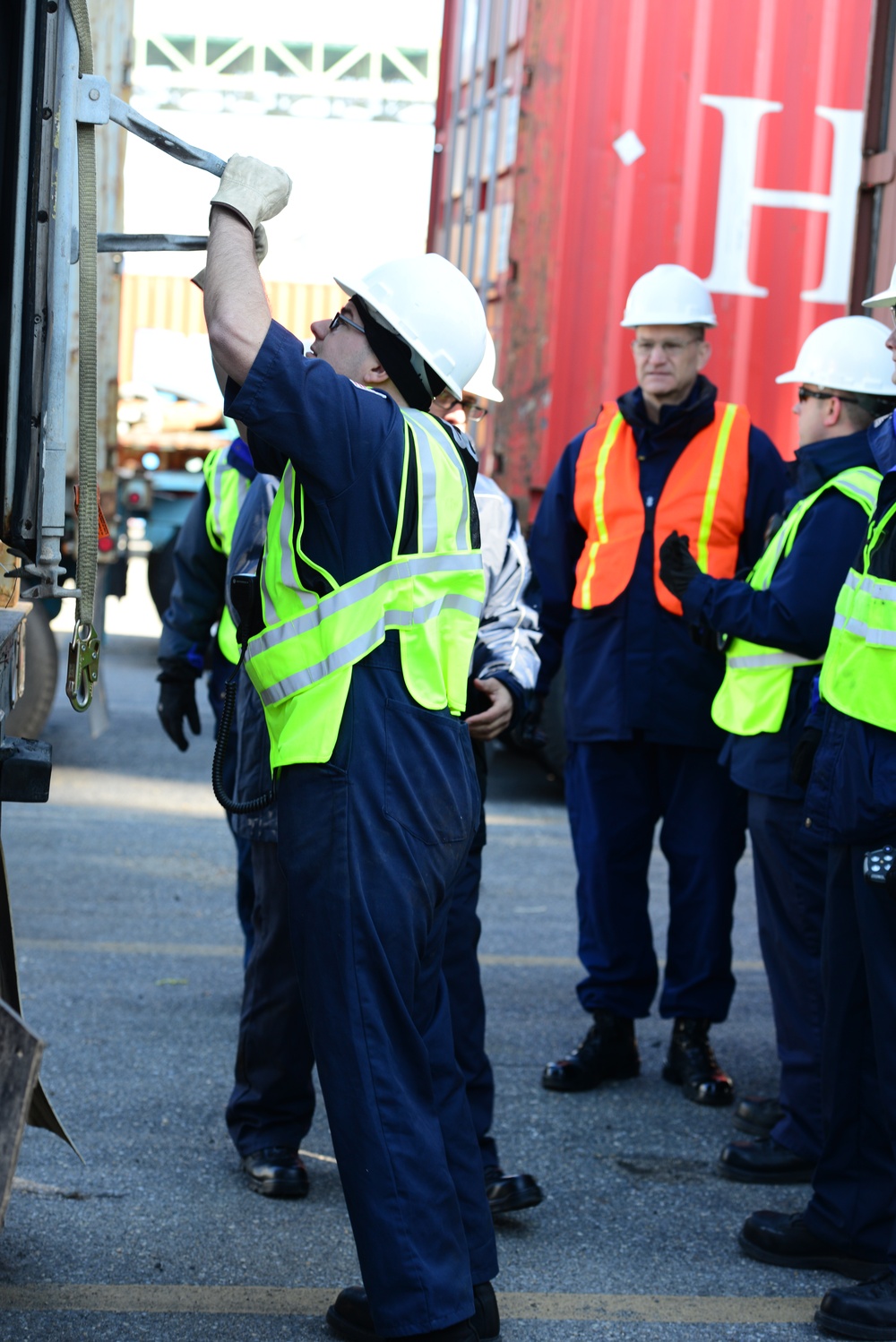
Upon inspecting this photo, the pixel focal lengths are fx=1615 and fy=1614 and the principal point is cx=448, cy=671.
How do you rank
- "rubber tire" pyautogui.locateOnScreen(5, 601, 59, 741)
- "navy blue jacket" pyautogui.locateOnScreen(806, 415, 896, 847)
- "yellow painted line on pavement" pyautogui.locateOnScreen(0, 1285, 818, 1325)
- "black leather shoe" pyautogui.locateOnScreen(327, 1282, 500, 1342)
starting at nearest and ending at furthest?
"black leather shoe" pyautogui.locateOnScreen(327, 1282, 500, 1342) → "yellow painted line on pavement" pyautogui.locateOnScreen(0, 1285, 818, 1325) → "navy blue jacket" pyautogui.locateOnScreen(806, 415, 896, 847) → "rubber tire" pyautogui.locateOnScreen(5, 601, 59, 741)

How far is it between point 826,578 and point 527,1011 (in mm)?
1846

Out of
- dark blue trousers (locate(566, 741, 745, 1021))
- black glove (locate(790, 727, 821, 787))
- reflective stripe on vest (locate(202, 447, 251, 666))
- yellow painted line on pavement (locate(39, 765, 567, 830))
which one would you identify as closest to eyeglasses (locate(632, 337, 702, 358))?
dark blue trousers (locate(566, 741, 745, 1021))

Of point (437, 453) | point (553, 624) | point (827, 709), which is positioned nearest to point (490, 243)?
point (553, 624)

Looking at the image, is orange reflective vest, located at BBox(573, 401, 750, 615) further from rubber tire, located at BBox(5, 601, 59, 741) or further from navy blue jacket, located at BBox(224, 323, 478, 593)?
rubber tire, located at BBox(5, 601, 59, 741)

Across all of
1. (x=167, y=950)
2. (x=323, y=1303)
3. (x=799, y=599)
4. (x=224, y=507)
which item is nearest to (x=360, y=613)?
(x=323, y=1303)

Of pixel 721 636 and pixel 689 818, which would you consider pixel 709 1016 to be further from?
pixel 721 636

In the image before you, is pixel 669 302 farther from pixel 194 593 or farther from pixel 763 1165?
pixel 763 1165

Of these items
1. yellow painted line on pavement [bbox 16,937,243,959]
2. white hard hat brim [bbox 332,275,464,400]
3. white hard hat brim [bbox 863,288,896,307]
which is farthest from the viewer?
yellow painted line on pavement [bbox 16,937,243,959]

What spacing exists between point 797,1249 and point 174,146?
8.01 feet

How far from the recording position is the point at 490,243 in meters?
7.84

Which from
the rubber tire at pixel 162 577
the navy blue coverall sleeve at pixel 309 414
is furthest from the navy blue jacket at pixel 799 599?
the rubber tire at pixel 162 577

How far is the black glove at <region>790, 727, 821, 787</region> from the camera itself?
11.1ft

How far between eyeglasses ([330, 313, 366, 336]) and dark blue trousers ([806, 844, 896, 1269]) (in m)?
1.39

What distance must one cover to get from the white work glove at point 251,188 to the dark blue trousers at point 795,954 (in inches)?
76.7
